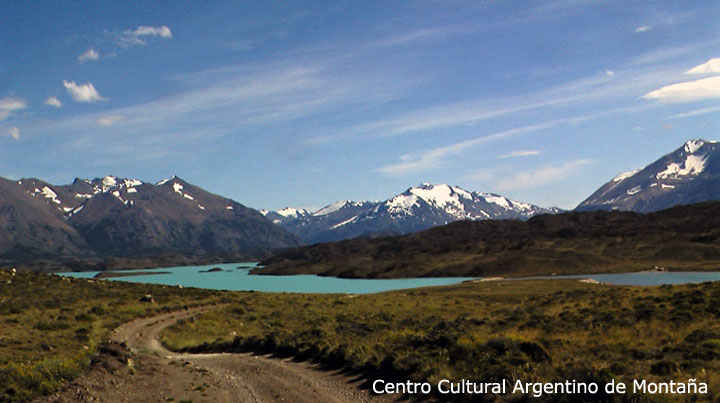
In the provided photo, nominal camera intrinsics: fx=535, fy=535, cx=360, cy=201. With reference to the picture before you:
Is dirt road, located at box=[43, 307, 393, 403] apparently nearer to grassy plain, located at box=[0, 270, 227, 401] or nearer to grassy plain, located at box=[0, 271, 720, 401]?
grassy plain, located at box=[0, 271, 720, 401]

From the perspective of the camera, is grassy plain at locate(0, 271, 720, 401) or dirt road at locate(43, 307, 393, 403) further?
dirt road at locate(43, 307, 393, 403)

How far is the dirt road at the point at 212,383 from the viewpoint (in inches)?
885

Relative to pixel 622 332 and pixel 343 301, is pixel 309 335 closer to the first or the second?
pixel 622 332

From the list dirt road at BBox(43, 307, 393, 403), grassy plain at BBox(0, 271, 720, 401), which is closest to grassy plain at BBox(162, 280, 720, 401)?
grassy plain at BBox(0, 271, 720, 401)

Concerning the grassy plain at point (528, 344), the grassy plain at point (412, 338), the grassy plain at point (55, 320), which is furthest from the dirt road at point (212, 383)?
the grassy plain at point (528, 344)

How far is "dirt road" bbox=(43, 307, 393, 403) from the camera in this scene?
73.8 ft

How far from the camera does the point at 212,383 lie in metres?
25.8

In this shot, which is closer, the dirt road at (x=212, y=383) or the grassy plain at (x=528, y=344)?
the grassy plain at (x=528, y=344)

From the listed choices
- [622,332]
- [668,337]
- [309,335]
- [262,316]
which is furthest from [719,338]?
[262,316]

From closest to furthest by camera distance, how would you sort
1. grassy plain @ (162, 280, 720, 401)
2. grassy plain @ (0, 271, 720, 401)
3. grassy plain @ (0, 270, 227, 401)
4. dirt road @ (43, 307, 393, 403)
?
grassy plain @ (162, 280, 720, 401), grassy plain @ (0, 271, 720, 401), dirt road @ (43, 307, 393, 403), grassy plain @ (0, 270, 227, 401)

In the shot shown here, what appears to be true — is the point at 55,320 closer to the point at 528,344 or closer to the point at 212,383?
the point at 212,383

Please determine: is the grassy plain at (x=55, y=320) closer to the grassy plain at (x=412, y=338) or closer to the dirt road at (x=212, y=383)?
the grassy plain at (x=412, y=338)

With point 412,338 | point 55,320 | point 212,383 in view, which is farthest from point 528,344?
point 55,320

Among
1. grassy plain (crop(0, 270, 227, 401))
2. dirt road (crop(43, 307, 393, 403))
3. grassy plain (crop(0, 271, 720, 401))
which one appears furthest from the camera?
grassy plain (crop(0, 270, 227, 401))
